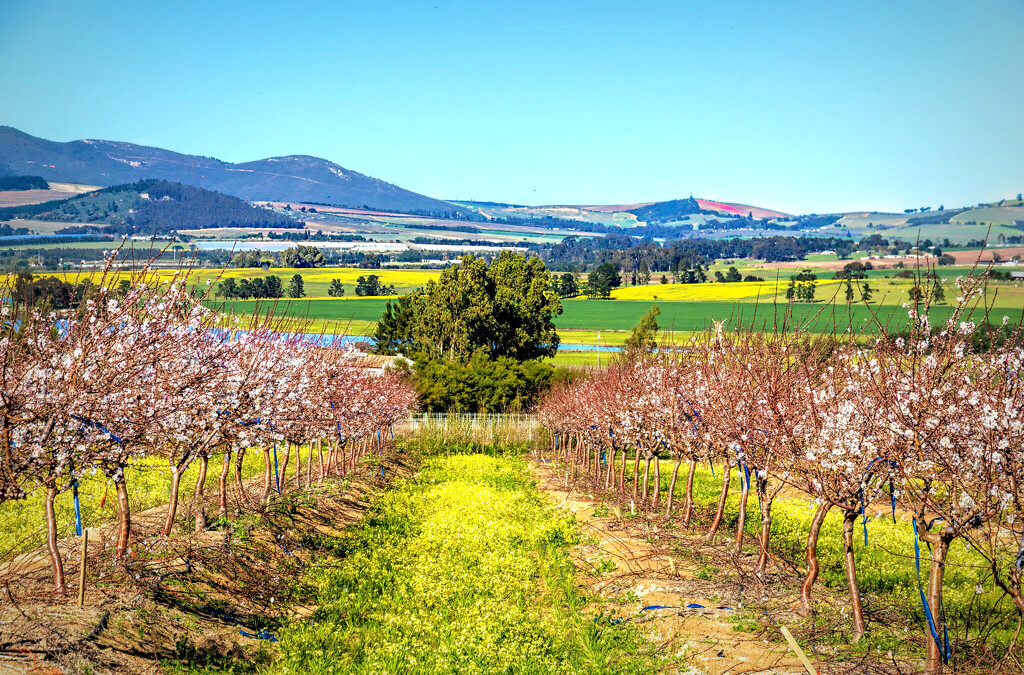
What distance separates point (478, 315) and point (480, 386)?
9.55 meters

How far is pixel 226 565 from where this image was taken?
46.3 ft

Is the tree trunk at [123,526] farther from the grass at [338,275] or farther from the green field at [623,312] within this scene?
the grass at [338,275]

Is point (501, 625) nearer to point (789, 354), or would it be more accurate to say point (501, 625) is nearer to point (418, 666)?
point (418, 666)

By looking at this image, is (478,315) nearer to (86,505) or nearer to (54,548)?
(86,505)

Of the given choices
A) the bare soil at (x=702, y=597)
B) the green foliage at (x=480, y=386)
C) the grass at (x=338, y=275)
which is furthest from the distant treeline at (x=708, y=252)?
the bare soil at (x=702, y=597)

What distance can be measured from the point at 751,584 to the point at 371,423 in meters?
19.5

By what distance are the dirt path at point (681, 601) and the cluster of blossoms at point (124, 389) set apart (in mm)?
8320

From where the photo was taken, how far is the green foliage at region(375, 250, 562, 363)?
62594 millimetres

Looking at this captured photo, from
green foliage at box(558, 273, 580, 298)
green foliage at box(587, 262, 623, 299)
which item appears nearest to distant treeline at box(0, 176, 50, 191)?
green foliage at box(558, 273, 580, 298)

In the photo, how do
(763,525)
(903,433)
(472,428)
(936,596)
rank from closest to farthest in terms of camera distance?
(903,433) → (936,596) → (763,525) → (472,428)

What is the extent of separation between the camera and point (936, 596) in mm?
9977

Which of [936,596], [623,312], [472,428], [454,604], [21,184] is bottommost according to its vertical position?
[472,428]

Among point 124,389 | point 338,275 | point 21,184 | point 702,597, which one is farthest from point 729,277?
point 21,184

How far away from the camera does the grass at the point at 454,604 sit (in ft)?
38.7
